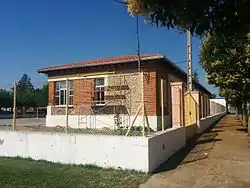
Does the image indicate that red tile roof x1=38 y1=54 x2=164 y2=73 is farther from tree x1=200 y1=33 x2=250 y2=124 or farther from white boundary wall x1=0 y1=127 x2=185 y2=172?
white boundary wall x1=0 y1=127 x2=185 y2=172

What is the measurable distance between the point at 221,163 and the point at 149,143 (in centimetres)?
268

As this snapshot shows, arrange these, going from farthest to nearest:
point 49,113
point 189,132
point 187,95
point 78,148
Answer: point 49,113 → point 187,95 → point 189,132 → point 78,148

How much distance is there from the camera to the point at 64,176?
7609 millimetres

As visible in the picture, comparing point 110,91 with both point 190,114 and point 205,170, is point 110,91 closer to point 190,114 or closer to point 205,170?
point 190,114

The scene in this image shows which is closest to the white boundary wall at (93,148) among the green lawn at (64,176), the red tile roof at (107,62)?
the green lawn at (64,176)

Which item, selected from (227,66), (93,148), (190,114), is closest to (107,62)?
(190,114)

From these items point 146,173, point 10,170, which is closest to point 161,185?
point 146,173

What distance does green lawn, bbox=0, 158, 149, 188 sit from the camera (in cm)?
698

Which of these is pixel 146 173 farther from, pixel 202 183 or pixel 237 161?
pixel 237 161

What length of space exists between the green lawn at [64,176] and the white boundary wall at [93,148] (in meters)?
0.29

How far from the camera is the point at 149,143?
26.8ft

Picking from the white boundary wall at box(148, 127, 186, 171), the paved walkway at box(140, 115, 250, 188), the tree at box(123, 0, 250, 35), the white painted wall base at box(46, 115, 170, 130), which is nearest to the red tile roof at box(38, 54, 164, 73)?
the white painted wall base at box(46, 115, 170, 130)

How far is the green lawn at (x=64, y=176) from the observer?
275 inches

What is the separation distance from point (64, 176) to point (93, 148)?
4.76 feet
